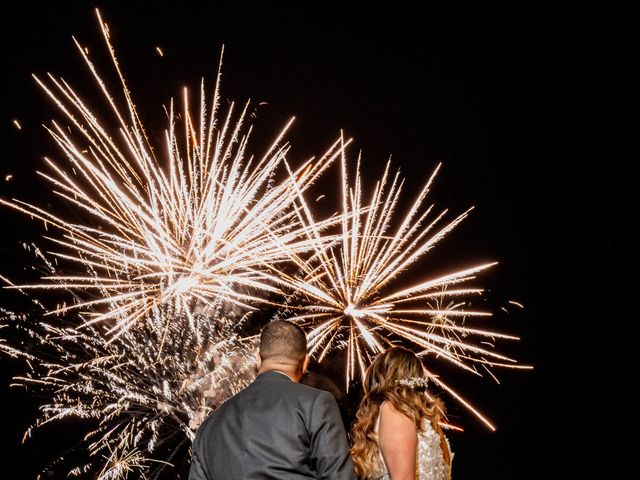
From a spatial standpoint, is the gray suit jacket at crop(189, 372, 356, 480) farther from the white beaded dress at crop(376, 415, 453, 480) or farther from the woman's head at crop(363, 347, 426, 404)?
the white beaded dress at crop(376, 415, 453, 480)

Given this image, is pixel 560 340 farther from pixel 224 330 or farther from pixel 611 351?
pixel 224 330

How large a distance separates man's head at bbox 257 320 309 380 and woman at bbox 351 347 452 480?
2.67 feet

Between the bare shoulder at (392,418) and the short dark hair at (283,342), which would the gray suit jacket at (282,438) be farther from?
the bare shoulder at (392,418)

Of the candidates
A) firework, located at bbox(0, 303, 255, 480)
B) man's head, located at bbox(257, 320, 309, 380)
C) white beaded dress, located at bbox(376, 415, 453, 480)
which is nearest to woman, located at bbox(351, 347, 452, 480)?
white beaded dress, located at bbox(376, 415, 453, 480)

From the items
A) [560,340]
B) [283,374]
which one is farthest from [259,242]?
[560,340]

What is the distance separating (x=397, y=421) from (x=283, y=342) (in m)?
1.00

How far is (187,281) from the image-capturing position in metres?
7.47

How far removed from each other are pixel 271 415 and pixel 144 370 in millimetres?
6882

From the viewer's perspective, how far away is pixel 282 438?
240 cm

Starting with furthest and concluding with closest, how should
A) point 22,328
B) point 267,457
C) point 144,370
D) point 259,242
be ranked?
1. point 22,328
2. point 144,370
3. point 259,242
4. point 267,457

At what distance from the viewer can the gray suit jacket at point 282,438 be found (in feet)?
7.80

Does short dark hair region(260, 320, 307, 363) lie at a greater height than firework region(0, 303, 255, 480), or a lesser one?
greater

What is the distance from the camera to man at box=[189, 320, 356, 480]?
2.38 meters

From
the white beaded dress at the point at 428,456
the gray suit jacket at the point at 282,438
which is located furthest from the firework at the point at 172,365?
the gray suit jacket at the point at 282,438
